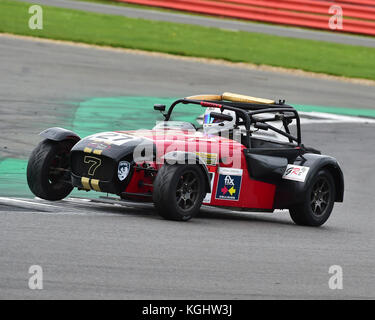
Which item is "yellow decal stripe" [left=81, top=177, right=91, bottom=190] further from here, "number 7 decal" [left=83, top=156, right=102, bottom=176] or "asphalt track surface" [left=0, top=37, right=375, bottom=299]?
"asphalt track surface" [left=0, top=37, right=375, bottom=299]

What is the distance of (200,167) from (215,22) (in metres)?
21.0

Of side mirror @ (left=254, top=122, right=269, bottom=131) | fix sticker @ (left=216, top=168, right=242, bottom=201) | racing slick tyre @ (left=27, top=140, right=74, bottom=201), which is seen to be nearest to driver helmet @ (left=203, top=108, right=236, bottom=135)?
side mirror @ (left=254, top=122, right=269, bottom=131)

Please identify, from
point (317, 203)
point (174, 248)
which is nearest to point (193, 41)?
point (317, 203)

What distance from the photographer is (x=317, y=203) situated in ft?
34.5

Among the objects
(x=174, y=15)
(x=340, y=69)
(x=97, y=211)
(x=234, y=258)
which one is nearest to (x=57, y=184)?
(x=97, y=211)

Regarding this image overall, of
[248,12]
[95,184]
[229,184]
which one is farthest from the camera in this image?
[248,12]

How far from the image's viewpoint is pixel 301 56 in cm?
2541

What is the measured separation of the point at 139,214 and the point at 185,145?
0.89 m

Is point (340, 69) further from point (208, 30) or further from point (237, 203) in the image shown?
point (237, 203)

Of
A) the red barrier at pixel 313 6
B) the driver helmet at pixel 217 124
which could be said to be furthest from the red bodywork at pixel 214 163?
the red barrier at pixel 313 6

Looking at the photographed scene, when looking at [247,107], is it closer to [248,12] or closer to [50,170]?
[50,170]

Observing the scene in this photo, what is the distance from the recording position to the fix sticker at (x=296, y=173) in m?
10.2

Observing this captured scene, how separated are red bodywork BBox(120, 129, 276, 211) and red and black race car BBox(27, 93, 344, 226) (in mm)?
10

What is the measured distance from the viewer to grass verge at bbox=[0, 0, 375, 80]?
77.8 feet
